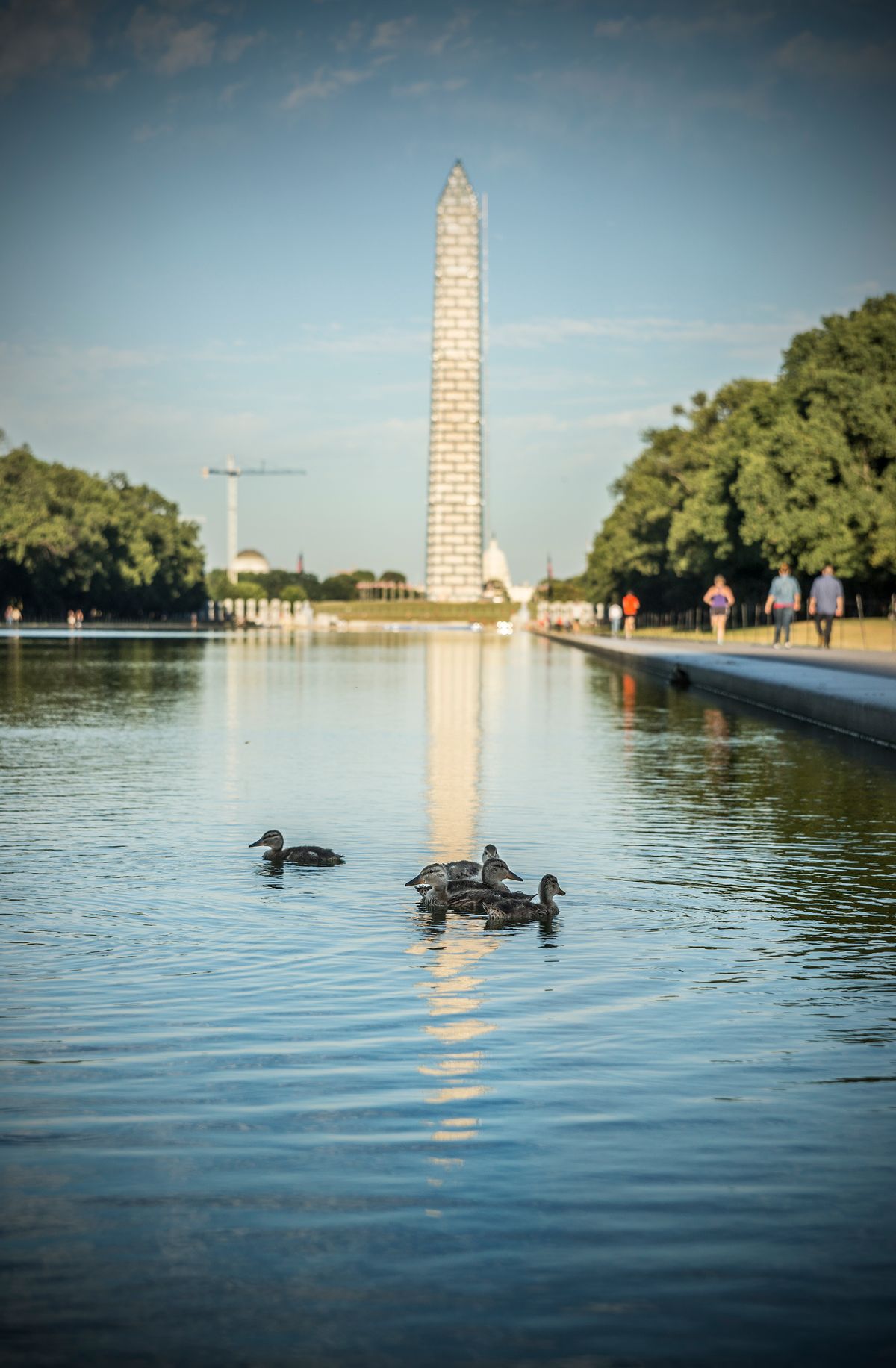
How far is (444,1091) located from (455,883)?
4109mm

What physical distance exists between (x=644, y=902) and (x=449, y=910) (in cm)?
107

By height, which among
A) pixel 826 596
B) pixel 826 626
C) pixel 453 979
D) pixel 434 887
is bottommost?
pixel 453 979

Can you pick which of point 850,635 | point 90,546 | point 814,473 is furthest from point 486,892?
point 90,546

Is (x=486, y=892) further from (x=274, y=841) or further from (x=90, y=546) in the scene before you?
(x=90, y=546)

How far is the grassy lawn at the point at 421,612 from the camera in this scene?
5886 inches

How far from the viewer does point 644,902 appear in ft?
33.8

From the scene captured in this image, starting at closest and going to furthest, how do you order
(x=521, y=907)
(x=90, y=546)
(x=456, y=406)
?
(x=521, y=907) < (x=90, y=546) < (x=456, y=406)

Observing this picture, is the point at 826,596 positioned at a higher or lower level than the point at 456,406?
lower

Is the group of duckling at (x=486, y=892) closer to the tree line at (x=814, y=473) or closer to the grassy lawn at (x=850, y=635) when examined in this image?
the grassy lawn at (x=850, y=635)

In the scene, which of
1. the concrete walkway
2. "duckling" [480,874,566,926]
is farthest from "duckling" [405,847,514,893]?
the concrete walkway

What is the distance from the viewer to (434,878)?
996cm

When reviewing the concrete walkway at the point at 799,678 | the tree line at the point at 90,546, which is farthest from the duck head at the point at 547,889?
the tree line at the point at 90,546

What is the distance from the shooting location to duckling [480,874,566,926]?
31.4 ft

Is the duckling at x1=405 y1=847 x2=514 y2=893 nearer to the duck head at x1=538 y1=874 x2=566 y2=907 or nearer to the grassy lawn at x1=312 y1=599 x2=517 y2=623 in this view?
the duck head at x1=538 y1=874 x2=566 y2=907
